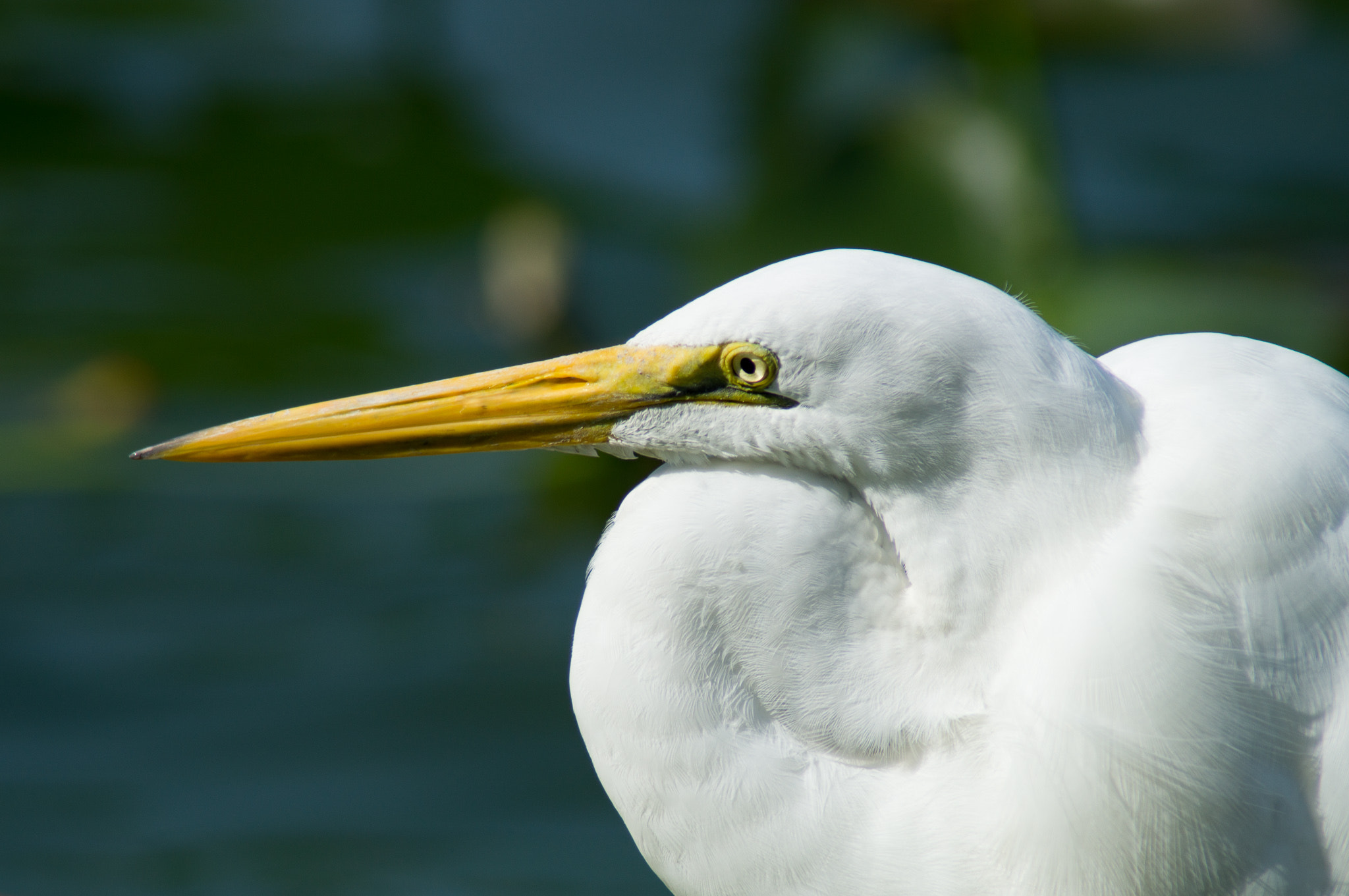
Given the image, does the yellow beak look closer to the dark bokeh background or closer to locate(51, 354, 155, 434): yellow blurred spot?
the dark bokeh background

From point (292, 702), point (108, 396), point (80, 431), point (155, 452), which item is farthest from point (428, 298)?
point (155, 452)

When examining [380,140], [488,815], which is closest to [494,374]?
[488,815]

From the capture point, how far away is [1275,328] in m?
2.87

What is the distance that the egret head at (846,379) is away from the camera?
1.04m

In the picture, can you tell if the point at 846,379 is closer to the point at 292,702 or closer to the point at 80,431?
the point at 292,702

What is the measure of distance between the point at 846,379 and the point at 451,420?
36 centimetres

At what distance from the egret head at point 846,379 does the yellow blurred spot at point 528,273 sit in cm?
203

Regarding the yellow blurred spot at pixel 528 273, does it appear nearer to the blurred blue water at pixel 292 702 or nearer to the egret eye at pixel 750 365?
the blurred blue water at pixel 292 702

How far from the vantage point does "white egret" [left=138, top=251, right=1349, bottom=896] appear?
105 cm

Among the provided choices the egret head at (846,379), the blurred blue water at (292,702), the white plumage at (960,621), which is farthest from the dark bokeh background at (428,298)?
the egret head at (846,379)

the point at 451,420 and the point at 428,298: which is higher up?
the point at 451,420

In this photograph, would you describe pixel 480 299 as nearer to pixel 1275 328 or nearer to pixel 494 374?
pixel 1275 328

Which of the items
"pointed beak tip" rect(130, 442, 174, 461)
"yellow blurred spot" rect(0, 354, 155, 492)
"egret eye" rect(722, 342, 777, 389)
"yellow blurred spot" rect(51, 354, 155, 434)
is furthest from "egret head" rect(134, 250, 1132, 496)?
"yellow blurred spot" rect(51, 354, 155, 434)

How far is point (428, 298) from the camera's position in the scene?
4520 millimetres
